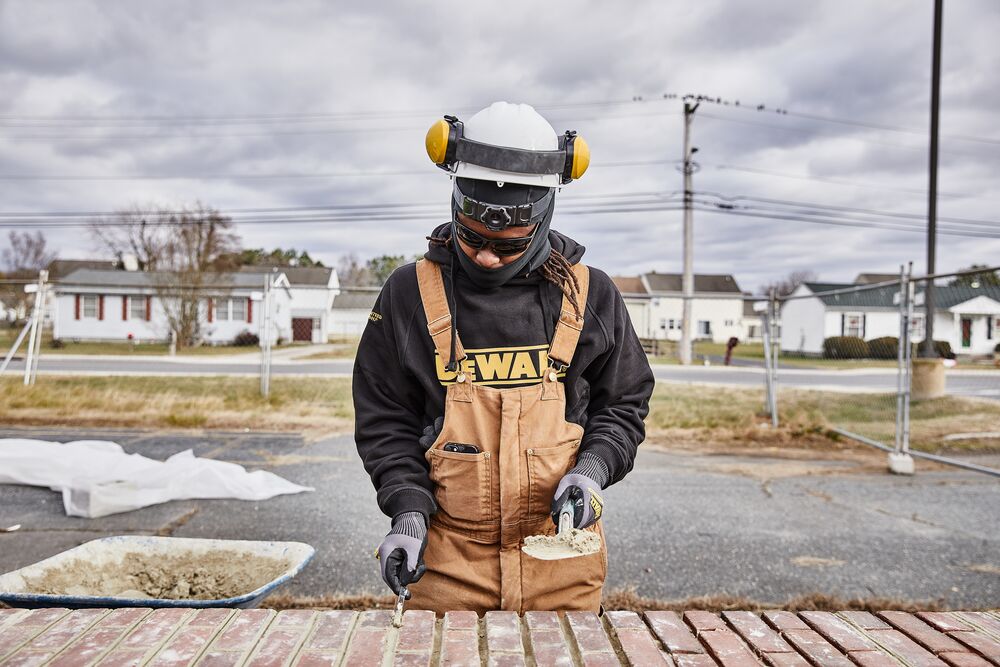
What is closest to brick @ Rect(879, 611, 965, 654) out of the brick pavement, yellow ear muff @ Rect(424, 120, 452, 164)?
the brick pavement

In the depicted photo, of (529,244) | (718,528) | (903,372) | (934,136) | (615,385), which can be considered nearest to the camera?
(529,244)

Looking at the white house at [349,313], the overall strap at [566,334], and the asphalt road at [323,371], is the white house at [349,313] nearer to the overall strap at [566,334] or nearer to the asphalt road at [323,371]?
the asphalt road at [323,371]

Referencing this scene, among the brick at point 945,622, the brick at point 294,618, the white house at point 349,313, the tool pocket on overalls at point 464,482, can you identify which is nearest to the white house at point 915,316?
the brick at point 945,622

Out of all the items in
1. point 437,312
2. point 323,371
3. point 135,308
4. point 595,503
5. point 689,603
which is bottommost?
point 689,603

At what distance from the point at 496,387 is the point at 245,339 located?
11.6 metres

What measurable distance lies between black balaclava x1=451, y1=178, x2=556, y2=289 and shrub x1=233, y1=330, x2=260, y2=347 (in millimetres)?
10825

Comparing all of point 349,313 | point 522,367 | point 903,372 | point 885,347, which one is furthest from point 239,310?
point 522,367

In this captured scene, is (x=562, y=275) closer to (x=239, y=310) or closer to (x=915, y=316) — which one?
(x=915, y=316)

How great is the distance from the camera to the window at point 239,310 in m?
11.7

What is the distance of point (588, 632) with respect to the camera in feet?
5.44

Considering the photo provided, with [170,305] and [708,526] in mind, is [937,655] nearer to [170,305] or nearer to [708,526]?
[708,526]

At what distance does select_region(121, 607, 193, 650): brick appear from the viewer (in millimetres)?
1609

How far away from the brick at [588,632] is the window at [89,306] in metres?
19.0

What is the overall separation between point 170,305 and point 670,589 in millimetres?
12469
